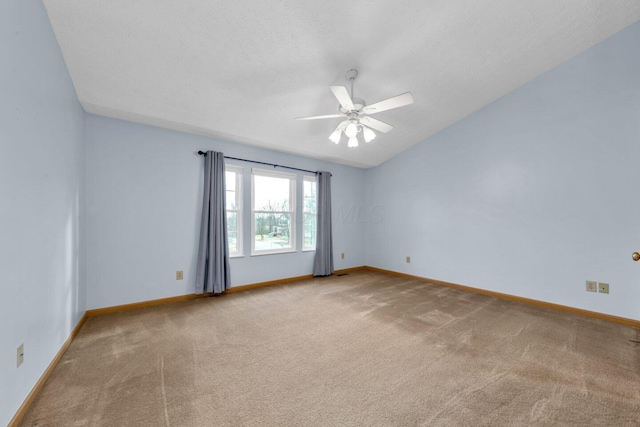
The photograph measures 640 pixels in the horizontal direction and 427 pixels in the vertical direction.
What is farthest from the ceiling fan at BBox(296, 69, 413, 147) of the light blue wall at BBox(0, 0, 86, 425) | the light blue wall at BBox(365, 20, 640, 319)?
the light blue wall at BBox(0, 0, 86, 425)

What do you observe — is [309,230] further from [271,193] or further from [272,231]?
[271,193]

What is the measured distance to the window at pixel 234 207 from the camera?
403 centimetres

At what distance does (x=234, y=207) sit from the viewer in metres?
4.08

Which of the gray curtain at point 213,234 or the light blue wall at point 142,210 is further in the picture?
the gray curtain at point 213,234

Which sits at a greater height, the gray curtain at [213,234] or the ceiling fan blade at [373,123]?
the ceiling fan blade at [373,123]

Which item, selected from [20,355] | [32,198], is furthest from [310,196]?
[20,355]

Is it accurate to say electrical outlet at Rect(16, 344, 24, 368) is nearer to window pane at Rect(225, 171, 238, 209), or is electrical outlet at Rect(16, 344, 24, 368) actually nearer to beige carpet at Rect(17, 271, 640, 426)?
beige carpet at Rect(17, 271, 640, 426)

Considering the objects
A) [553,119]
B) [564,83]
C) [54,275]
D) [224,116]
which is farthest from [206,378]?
[564,83]

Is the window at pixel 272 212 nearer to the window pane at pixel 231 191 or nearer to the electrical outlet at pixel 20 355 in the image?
the window pane at pixel 231 191

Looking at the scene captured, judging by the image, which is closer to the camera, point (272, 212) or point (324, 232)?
point (272, 212)

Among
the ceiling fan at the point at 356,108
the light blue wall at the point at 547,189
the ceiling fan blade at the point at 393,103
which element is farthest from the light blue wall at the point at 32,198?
the light blue wall at the point at 547,189

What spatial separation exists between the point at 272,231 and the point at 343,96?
286 centimetres

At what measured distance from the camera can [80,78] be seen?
8.14 ft

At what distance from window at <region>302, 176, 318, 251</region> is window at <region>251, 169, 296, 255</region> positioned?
26 centimetres
